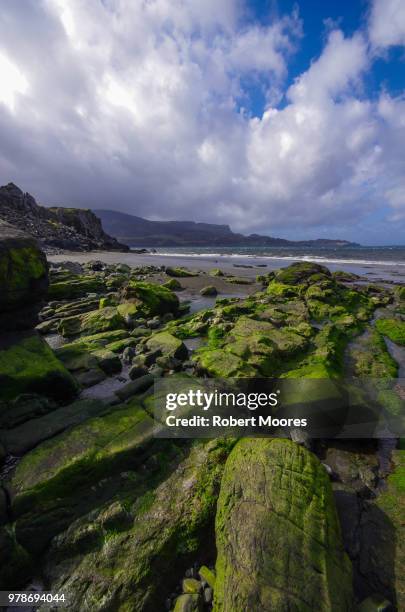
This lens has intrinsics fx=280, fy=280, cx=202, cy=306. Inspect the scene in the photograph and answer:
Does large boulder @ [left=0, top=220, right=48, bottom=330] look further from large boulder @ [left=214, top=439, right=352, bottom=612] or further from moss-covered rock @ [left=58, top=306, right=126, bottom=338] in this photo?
large boulder @ [left=214, top=439, right=352, bottom=612]

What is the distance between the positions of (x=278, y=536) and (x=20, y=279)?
25.2ft

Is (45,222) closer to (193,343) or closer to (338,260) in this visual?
(338,260)

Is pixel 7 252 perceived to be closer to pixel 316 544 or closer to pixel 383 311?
pixel 316 544

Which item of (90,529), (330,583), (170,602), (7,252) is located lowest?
(170,602)

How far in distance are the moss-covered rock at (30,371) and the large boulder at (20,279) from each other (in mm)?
481

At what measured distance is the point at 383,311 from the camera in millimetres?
18344

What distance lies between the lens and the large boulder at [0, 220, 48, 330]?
6.93 meters

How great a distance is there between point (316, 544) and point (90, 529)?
3061mm

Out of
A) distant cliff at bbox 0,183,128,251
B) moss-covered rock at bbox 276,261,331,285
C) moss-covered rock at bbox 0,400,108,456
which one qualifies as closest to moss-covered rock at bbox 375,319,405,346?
moss-covered rock at bbox 276,261,331,285

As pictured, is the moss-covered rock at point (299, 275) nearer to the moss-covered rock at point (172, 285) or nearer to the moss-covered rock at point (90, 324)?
the moss-covered rock at point (172, 285)

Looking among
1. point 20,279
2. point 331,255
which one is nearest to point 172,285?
point 20,279

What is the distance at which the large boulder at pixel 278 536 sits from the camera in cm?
307

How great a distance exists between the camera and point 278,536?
3.49 m

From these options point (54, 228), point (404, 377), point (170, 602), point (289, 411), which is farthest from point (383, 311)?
point (54, 228)
